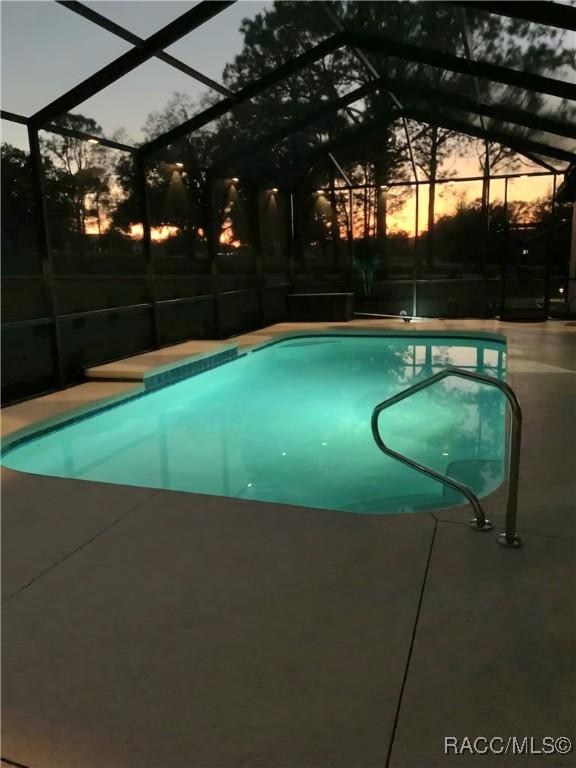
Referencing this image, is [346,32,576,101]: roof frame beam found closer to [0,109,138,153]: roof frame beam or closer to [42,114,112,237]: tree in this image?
[0,109,138,153]: roof frame beam

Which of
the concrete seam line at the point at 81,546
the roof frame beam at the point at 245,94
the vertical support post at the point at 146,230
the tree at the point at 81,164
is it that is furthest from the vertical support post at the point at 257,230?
the concrete seam line at the point at 81,546

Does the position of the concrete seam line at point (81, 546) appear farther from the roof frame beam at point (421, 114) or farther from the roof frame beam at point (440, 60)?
the roof frame beam at point (421, 114)

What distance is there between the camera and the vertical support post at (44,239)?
5.67m

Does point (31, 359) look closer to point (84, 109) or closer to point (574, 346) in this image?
point (84, 109)

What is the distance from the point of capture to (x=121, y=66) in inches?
228

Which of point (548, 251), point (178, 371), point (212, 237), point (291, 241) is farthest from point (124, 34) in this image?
point (548, 251)

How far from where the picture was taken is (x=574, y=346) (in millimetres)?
8023

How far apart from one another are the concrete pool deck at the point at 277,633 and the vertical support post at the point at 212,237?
6.90m

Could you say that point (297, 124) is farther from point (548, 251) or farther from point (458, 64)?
point (548, 251)

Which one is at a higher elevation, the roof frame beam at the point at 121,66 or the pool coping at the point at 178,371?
the roof frame beam at the point at 121,66

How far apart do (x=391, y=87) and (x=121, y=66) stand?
473cm

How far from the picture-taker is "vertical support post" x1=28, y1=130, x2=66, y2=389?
567 centimetres

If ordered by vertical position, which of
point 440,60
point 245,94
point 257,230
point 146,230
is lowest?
point 146,230

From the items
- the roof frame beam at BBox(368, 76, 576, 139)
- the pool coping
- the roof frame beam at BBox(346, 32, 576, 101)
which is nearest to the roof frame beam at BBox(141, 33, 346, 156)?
the roof frame beam at BBox(346, 32, 576, 101)
